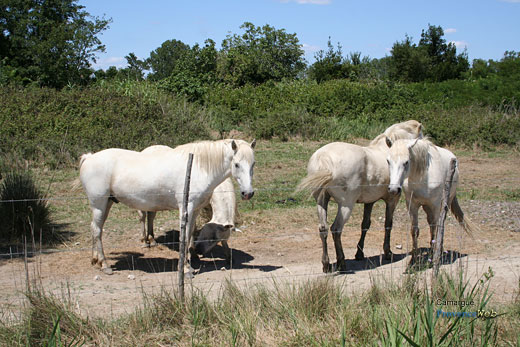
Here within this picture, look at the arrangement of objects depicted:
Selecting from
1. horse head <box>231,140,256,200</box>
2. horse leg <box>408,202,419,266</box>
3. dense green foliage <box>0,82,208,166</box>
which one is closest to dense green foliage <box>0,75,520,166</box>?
dense green foliage <box>0,82,208,166</box>

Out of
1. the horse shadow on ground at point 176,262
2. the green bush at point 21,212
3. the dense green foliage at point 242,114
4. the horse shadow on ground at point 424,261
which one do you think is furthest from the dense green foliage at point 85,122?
the horse shadow on ground at point 424,261

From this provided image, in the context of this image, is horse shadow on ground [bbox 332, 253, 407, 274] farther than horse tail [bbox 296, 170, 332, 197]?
Yes

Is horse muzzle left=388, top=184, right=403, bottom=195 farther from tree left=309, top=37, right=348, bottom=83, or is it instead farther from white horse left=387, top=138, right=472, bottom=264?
tree left=309, top=37, right=348, bottom=83

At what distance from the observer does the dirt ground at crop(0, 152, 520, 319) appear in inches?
229

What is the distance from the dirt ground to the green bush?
614mm

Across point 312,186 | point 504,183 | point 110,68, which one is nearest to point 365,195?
point 312,186

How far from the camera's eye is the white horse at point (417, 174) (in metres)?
6.45

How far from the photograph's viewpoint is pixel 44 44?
23.1 m

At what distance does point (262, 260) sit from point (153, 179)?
2.08m

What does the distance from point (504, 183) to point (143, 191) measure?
9628mm

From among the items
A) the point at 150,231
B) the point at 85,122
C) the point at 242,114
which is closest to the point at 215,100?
the point at 242,114

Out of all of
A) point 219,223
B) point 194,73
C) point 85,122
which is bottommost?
point 219,223

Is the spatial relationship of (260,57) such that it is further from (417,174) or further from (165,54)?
(165,54)

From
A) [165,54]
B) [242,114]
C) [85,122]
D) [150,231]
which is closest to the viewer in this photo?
[150,231]
